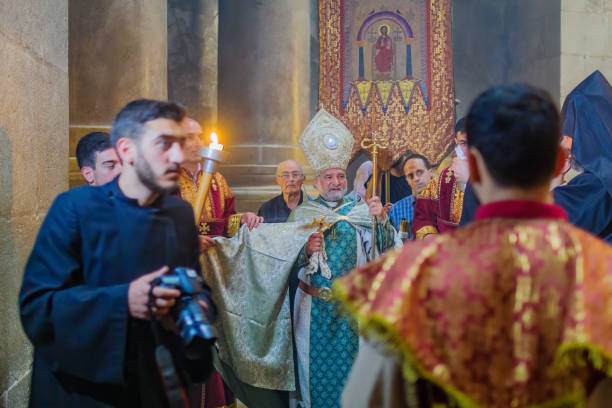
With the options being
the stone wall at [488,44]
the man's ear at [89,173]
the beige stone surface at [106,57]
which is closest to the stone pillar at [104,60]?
the beige stone surface at [106,57]

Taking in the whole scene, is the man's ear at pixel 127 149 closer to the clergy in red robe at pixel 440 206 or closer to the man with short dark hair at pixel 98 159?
the man with short dark hair at pixel 98 159

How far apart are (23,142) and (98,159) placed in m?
0.34

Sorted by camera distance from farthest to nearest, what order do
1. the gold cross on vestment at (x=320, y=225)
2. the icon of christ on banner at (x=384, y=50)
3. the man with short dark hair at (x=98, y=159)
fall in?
the icon of christ on banner at (x=384, y=50), the gold cross on vestment at (x=320, y=225), the man with short dark hair at (x=98, y=159)

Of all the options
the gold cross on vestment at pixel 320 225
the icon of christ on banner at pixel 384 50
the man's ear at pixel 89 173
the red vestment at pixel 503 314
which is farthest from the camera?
the icon of christ on banner at pixel 384 50

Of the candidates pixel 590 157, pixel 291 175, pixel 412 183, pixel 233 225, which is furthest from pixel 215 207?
pixel 590 157

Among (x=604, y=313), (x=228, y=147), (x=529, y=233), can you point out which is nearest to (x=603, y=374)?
(x=604, y=313)

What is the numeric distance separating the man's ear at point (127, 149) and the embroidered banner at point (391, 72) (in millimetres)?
6161

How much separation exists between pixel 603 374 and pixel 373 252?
2793mm

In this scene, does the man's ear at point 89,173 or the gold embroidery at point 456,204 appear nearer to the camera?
the man's ear at point 89,173

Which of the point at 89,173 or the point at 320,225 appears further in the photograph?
the point at 320,225

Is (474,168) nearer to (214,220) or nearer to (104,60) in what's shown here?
(214,220)

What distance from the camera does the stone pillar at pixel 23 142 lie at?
2.77 m

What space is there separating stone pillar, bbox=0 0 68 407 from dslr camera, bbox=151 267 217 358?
1.42m

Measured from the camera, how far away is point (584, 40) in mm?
7129
